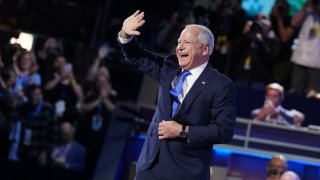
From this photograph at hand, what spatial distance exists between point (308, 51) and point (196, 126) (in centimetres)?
436

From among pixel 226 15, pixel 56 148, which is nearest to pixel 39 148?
pixel 56 148

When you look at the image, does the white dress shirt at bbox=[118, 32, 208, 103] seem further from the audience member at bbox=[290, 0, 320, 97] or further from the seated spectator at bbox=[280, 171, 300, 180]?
the audience member at bbox=[290, 0, 320, 97]

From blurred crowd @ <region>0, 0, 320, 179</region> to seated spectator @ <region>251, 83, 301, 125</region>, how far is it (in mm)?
967

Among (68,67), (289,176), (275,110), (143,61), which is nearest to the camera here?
(143,61)

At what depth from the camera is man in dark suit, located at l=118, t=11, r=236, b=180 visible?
4.47 meters

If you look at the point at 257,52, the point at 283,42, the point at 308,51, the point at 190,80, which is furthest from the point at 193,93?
the point at 283,42

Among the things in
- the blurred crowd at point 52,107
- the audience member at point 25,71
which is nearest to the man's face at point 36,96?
the blurred crowd at point 52,107

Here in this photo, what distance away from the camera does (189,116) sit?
4566mm

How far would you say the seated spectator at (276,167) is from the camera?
6593mm

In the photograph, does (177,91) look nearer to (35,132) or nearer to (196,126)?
(196,126)

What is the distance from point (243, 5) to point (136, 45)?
4.90 metres

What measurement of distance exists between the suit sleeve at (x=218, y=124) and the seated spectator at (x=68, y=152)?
15.9 ft

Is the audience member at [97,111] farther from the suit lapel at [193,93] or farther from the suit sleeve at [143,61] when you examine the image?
the suit lapel at [193,93]

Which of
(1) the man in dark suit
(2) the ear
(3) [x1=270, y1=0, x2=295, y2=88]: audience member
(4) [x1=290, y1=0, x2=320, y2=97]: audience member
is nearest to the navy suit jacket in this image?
(1) the man in dark suit
